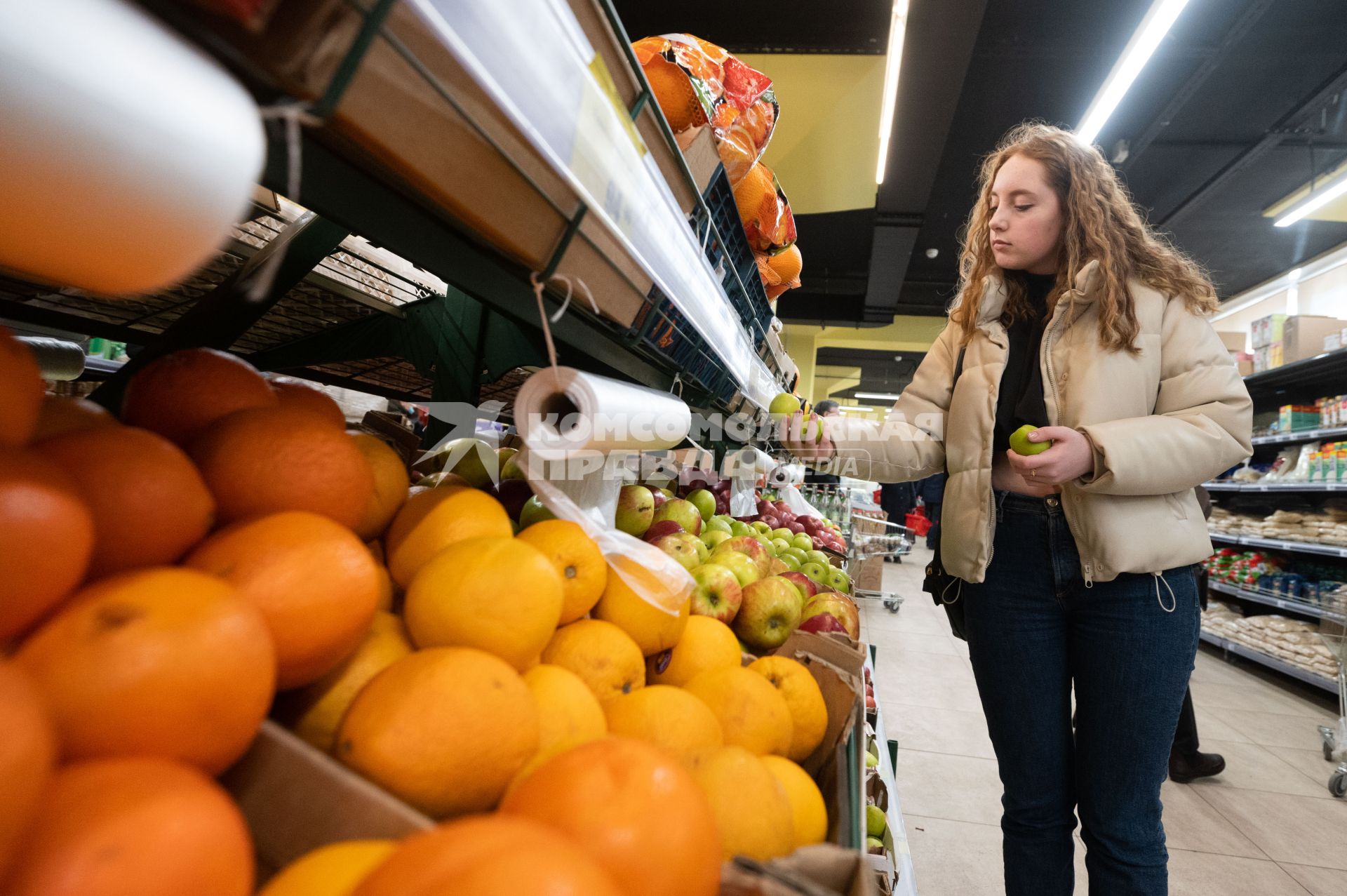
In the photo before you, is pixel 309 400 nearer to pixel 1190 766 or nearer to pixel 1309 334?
→ pixel 1190 766

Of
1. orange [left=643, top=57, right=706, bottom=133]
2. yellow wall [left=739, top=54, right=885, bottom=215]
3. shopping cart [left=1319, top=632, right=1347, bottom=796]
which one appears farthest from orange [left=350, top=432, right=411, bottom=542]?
shopping cart [left=1319, top=632, right=1347, bottom=796]

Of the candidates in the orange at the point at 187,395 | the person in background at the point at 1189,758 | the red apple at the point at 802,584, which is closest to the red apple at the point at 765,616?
the red apple at the point at 802,584

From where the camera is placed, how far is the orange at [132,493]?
0.44m

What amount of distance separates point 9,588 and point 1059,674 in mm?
1628

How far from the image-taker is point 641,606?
32.1 inches

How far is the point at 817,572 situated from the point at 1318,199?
6740 mm

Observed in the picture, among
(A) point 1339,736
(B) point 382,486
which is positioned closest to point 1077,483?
(B) point 382,486

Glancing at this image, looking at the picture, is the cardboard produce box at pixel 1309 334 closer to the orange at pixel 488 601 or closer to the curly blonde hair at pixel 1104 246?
the curly blonde hair at pixel 1104 246

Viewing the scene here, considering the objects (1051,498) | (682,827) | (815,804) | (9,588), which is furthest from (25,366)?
(1051,498)

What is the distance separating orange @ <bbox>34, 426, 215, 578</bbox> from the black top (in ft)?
4.78

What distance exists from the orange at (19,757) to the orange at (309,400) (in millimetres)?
396

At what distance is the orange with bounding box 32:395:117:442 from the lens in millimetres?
502

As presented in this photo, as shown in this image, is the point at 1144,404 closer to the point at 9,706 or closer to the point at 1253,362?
the point at 9,706

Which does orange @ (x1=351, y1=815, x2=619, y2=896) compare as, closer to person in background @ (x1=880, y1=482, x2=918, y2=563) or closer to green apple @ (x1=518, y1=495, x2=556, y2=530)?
green apple @ (x1=518, y1=495, x2=556, y2=530)
